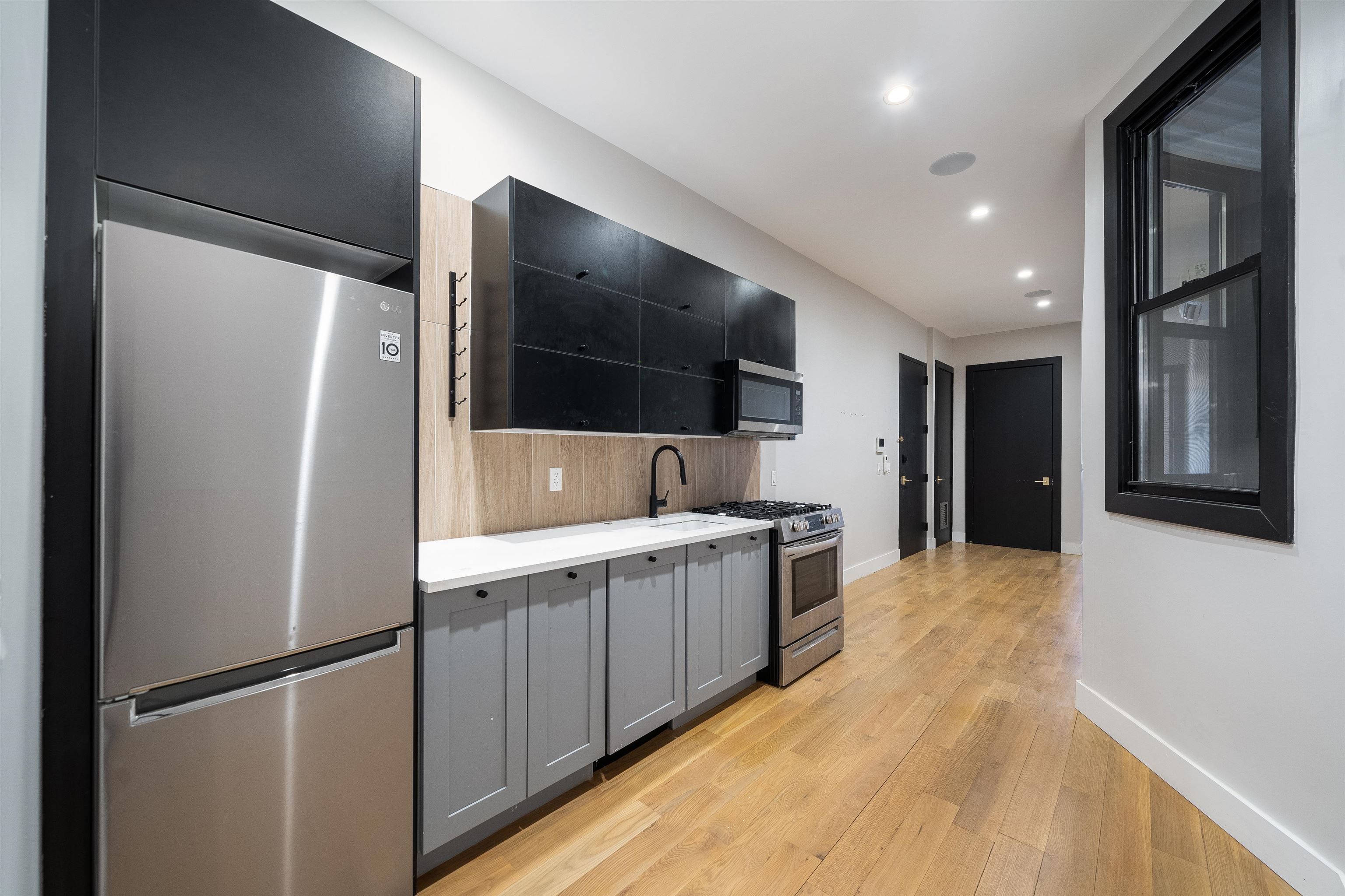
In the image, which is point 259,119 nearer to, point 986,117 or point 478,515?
point 478,515

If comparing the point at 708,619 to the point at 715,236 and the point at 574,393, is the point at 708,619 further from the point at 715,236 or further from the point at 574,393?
the point at 715,236

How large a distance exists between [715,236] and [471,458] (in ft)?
7.36

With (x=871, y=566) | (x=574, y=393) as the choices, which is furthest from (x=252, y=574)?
(x=871, y=566)

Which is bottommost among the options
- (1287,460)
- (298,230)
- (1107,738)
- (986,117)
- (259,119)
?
(1107,738)

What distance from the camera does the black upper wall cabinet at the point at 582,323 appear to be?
6.77ft

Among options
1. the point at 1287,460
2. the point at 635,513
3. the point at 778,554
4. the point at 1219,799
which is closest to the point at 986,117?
the point at 1287,460

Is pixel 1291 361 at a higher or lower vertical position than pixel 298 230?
lower

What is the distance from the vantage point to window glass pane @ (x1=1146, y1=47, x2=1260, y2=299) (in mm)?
1805

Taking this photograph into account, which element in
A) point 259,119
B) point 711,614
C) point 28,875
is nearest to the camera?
point 28,875

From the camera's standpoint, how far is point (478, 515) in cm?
227

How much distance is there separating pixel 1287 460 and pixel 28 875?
10.4 feet

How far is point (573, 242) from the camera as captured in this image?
2.23 metres

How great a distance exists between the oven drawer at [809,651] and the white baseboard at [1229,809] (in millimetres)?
1239

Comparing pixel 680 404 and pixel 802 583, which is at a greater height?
pixel 680 404
